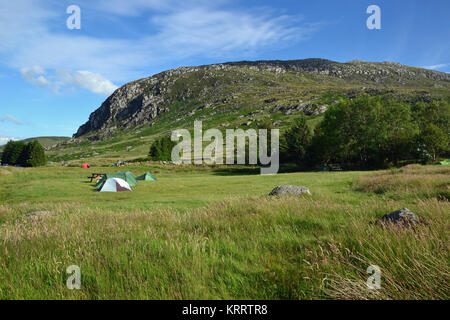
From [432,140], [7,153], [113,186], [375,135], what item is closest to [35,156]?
[7,153]

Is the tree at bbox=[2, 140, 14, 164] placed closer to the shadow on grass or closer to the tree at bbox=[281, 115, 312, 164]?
the shadow on grass

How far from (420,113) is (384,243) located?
273 ft

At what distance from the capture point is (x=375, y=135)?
50656 millimetres

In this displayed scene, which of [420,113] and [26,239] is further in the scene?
[420,113]

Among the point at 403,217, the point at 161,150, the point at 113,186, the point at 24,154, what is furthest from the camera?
the point at 24,154

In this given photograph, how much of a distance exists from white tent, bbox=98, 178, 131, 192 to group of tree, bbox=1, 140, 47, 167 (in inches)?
3317

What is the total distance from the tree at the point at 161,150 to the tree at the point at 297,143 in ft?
152

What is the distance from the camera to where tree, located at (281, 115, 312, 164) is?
217 feet

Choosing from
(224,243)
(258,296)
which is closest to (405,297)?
(258,296)

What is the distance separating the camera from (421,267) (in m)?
2.79

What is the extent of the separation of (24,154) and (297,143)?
11217 centimetres

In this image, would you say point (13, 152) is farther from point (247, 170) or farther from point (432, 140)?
point (432, 140)

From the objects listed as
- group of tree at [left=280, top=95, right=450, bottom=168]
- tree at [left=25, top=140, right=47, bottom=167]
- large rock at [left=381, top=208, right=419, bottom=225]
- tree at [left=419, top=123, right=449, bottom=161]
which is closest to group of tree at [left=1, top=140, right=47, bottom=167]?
tree at [left=25, top=140, right=47, bottom=167]
